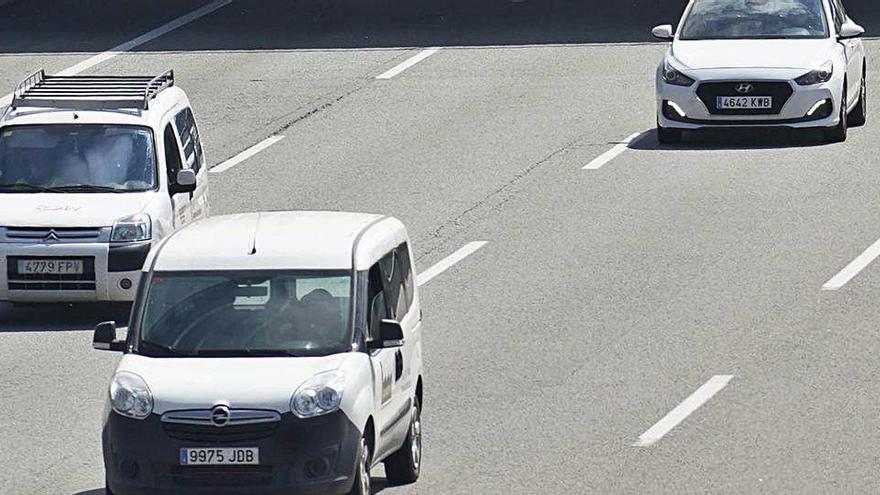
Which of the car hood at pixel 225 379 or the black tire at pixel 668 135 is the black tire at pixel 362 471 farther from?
the black tire at pixel 668 135

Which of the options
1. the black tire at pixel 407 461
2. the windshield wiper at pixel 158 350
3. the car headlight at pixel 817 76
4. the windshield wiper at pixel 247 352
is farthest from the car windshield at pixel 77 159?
the car headlight at pixel 817 76

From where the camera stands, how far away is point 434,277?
20.2 m

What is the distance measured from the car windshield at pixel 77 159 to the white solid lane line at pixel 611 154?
678 cm

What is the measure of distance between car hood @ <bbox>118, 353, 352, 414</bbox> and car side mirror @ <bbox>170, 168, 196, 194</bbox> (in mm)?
7069

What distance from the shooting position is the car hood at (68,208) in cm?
1900

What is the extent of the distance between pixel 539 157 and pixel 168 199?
703 centimetres

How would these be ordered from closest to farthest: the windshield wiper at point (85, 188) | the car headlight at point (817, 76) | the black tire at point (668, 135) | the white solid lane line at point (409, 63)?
the windshield wiper at point (85, 188), the car headlight at point (817, 76), the black tire at point (668, 135), the white solid lane line at point (409, 63)

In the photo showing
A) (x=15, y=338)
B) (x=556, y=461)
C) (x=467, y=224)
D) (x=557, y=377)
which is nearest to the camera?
(x=556, y=461)

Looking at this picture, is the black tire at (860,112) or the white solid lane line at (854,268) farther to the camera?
the black tire at (860,112)

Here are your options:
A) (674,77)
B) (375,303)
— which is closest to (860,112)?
(674,77)

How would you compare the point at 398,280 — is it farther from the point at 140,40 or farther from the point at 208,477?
the point at 140,40

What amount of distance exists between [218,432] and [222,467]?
196 mm

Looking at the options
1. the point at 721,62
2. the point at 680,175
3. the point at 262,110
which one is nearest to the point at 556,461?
the point at 680,175

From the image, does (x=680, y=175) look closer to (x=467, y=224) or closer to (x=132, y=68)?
(x=467, y=224)
